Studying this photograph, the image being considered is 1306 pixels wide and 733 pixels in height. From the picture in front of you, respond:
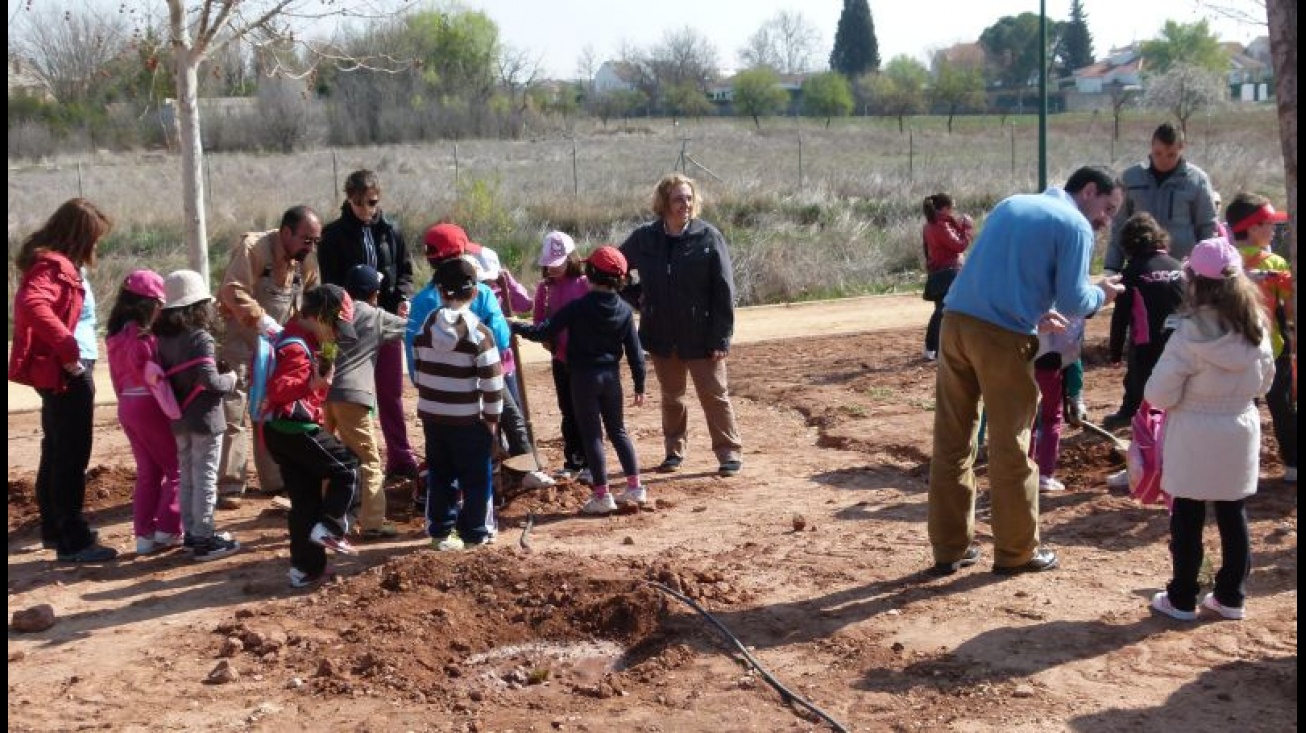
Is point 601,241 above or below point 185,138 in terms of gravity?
below

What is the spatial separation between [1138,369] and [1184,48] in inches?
3508

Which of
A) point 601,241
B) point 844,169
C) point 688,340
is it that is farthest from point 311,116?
point 688,340

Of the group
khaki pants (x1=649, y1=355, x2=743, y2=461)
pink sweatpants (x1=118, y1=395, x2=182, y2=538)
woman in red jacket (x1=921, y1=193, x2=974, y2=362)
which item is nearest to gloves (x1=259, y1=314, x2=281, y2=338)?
pink sweatpants (x1=118, y1=395, x2=182, y2=538)

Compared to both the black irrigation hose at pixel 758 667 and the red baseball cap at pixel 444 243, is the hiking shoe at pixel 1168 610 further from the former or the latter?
the red baseball cap at pixel 444 243

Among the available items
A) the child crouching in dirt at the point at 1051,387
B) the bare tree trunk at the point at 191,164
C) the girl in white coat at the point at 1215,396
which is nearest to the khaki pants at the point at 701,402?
the child crouching in dirt at the point at 1051,387

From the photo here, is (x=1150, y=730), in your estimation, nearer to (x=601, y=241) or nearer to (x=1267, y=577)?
(x=1267, y=577)

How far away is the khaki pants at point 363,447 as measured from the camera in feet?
26.8

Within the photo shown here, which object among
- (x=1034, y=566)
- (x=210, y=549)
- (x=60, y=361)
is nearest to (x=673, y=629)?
(x=1034, y=566)

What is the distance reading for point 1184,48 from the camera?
299ft

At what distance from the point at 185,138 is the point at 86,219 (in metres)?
4.90

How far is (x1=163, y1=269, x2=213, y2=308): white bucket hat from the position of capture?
789cm

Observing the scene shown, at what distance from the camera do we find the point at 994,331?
6.86 metres

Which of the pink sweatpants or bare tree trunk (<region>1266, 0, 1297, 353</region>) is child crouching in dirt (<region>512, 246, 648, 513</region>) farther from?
bare tree trunk (<region>1266, 0, 1297, 353</region>)

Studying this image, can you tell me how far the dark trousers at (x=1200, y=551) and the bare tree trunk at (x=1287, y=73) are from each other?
3.84 ft
